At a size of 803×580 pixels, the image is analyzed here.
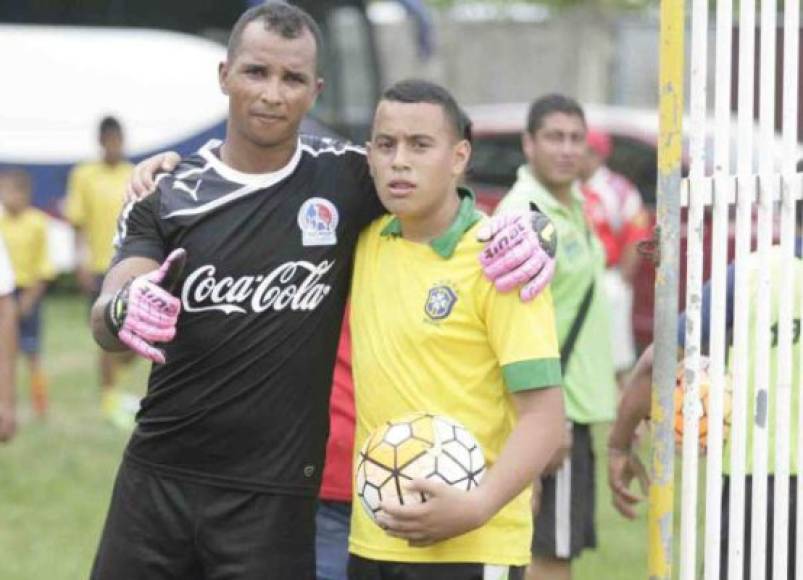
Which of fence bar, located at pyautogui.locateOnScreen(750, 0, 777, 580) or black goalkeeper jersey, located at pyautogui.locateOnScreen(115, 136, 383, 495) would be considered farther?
black goalkeeper jersey, located at pyautogui.locateOnScreen(115, 136, 383, 495)

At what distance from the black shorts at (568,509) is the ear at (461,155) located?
2.57m

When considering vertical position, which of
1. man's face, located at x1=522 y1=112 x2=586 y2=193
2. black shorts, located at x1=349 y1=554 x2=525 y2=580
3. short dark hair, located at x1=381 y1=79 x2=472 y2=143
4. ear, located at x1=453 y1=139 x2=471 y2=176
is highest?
man's face, located at x1=522 y1=112 x2=586 y2=193

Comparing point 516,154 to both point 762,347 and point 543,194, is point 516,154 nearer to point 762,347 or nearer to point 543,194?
point 543,194

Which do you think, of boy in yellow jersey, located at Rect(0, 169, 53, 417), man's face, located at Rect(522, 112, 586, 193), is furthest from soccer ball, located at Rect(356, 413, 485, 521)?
boy in yellow jersey, located at Rect(0, 169, 53, 417)

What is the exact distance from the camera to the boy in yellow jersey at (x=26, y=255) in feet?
43.1

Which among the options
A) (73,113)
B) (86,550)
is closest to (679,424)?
(86,550)

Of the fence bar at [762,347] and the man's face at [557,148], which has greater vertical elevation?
the man's face at [557,148]

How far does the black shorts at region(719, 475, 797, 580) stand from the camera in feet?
15.3

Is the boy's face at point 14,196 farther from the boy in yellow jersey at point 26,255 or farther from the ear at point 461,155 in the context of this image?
the ear at point 461,155

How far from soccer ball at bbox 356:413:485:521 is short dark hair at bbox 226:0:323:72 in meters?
1.08

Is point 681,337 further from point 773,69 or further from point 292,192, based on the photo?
point 292,192

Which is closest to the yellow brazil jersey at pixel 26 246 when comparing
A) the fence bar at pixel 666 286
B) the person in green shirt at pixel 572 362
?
the person in green shirt at pixel 572 362

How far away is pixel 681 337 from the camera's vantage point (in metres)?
4.97

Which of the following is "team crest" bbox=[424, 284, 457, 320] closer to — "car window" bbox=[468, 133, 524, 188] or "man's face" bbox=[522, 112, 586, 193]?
"man's face" bbox=[522, 112, 586, 193]
